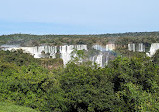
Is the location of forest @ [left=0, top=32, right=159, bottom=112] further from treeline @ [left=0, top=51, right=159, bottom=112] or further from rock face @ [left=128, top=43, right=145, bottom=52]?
rock face @ [left=128, top=43, right=145, bottom=52]

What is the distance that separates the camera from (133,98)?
9.63 m

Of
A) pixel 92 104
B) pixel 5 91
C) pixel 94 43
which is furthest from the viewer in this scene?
pixel 94 43

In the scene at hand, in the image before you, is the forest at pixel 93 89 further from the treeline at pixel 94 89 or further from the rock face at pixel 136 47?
the rock face at pixel 136 47

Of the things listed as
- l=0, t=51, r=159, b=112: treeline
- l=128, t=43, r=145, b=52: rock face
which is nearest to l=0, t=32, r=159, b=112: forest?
l=0, t=51, r=159, b=112: treeline

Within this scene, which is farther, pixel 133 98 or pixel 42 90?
pixel 42 90

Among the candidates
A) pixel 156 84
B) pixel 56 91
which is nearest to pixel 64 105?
pixel 56 91

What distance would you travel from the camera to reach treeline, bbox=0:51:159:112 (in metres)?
10.1

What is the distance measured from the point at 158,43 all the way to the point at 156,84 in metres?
30.5

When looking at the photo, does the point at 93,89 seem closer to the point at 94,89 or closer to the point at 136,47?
the point at 94,89

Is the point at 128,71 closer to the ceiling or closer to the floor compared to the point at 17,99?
closer to the ceiling

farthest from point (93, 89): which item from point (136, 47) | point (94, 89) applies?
point (136, 47)

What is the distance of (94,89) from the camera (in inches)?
426

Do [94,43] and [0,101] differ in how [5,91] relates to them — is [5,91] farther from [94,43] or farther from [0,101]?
[94,43]

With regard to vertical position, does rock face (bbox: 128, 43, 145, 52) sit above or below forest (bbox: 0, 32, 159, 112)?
above
